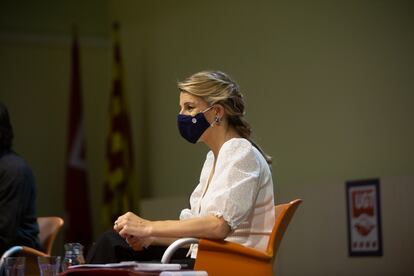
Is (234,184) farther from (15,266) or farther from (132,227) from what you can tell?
(15,266)

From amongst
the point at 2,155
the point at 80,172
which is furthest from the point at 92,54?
the point at 2,155

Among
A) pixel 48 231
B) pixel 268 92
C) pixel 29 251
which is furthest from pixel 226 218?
pixel 268 92

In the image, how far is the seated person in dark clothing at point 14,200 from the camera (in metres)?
4.17

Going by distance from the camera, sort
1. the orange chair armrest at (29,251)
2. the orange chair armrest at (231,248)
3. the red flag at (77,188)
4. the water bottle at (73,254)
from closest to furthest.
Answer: the orange chair armrest at (231,248)
the water bottle at (73,254)
the orange chair armrest at (29,251)
the red flag at (77,188)

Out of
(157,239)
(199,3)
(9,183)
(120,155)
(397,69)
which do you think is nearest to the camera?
(157,239)

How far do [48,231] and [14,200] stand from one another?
13.3 inches

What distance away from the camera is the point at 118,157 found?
812 cm

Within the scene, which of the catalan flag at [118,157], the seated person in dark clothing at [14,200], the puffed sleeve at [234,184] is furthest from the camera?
the catalan flag at [118,157]

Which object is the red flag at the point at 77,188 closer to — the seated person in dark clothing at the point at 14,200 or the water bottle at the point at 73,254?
the seated person in dark clothing at the point at 14,200

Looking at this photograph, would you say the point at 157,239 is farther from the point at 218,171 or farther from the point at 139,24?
the point at 139,24

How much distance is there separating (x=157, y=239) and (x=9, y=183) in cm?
136

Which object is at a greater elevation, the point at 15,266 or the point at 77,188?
the point at 77,188

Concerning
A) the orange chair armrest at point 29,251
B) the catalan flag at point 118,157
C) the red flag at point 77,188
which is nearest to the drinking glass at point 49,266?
the orange chair armrest at point 29,251

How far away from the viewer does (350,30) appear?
18.6 ft
